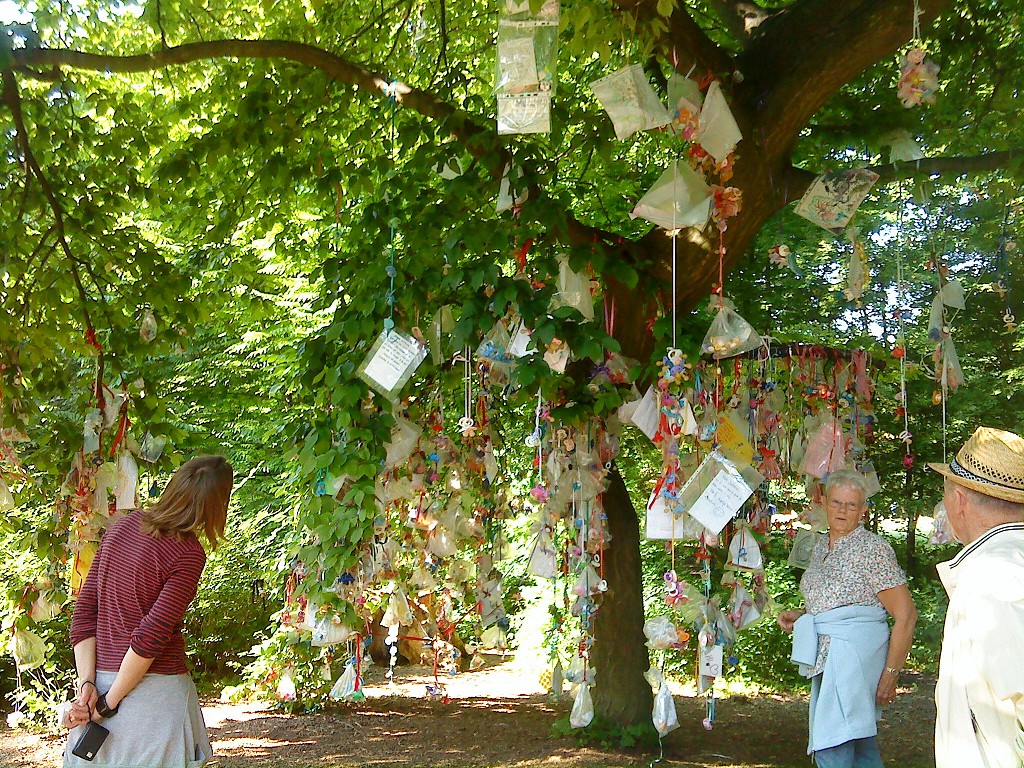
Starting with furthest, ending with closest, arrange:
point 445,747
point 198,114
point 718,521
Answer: point 445,747 → point 198,114 → point 718,521

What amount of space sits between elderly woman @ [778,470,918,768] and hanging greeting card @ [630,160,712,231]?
966mm

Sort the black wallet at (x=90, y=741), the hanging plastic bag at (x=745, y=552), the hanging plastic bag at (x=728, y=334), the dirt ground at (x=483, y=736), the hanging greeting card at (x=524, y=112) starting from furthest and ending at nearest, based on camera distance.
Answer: the dirt ground at (x=483, y=736) → the hanging plastic bag at (x=745, y=552) → the hanging plastic bag at (x=728, y=334) → the hanging greeting card at (x=524, y=112) → the black wallet at (x=90, y=741)

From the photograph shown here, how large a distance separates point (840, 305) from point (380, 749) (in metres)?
4.46

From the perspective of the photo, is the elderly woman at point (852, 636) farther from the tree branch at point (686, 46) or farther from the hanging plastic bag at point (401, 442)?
the tree branch at point (686, 46)

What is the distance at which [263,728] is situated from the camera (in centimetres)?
655

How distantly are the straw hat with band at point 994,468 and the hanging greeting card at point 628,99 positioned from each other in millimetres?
1527

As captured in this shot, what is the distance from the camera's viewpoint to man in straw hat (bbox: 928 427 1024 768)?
1607 mm

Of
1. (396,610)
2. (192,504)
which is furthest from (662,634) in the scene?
(192,504)

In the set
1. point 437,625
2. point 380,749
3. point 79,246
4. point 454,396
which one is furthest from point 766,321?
point 79,246

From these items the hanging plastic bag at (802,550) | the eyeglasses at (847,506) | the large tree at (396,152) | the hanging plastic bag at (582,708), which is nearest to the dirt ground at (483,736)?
the large tree at (396,152)

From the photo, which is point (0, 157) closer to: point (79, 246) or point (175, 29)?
point (79, 246)

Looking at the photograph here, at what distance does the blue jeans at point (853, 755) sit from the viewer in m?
2.96

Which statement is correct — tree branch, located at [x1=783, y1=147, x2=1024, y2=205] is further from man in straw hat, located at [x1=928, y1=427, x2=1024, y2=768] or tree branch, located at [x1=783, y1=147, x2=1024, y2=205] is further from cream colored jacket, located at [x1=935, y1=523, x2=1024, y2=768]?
cream colored jacket, located at [x1=935, y1=523, x2=1024, y2=768]

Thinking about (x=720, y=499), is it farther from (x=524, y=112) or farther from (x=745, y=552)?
(x=524, y=112)
